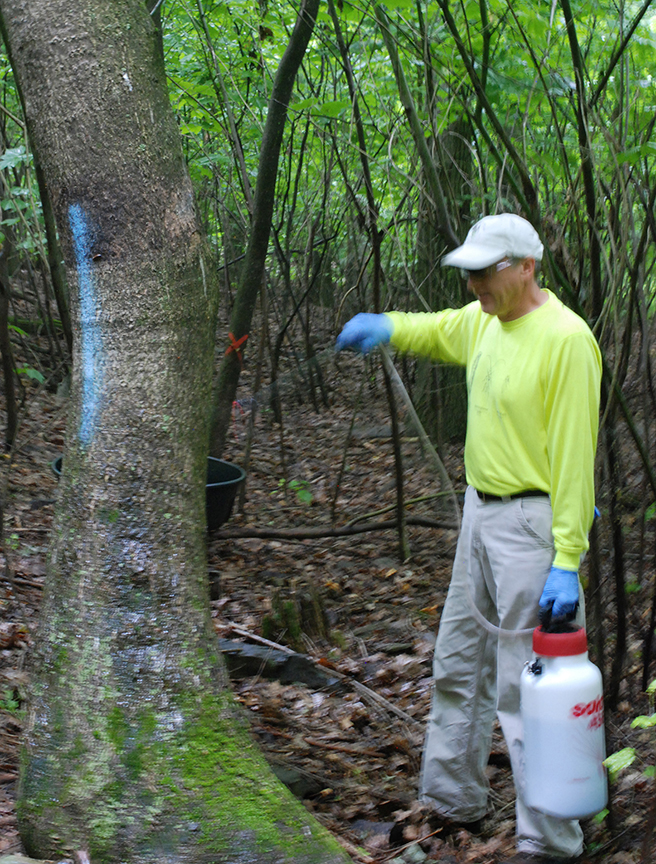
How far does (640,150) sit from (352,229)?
235 inches

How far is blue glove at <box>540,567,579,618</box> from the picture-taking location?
2.22m

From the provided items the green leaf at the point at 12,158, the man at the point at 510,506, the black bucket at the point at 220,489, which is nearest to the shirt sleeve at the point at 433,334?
the man at the point at 510,506

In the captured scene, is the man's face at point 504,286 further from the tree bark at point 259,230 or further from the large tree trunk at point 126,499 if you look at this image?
the tree bark at point 259,230

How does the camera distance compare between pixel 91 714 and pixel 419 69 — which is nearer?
pixel 91 714

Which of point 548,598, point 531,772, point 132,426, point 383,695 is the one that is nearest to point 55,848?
point 132,426

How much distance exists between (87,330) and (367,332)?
1061mm

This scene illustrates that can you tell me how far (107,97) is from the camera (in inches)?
83.9

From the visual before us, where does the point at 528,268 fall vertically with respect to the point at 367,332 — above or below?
above

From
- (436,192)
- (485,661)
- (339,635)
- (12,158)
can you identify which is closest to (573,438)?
(485,661)

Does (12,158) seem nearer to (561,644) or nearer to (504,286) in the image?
(504,286)

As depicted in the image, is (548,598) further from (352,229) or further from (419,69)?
(352,229)

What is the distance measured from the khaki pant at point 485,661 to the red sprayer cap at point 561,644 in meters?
0.18

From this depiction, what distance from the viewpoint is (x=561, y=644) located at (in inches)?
86.2

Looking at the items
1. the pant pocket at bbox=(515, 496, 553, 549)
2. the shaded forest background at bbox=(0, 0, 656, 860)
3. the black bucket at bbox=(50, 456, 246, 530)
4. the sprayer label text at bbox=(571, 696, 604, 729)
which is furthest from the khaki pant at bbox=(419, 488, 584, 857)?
the black bucket at bbox=(50, 456, 246, 530)
